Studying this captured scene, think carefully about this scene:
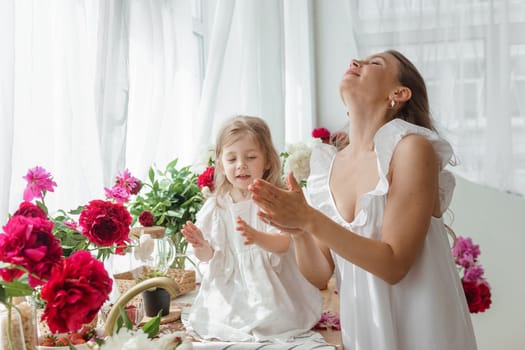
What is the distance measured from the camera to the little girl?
4.77 ft

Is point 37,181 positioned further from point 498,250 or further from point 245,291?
point 498,250

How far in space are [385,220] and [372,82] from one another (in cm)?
37

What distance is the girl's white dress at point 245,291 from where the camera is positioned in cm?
144

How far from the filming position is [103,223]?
4.00 feet

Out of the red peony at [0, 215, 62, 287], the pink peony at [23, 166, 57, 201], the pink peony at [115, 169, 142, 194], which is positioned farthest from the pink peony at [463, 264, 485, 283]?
the red peony at [0, 215, 62, 287]

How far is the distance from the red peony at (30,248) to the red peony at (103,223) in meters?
0.34

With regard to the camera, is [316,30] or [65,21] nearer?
[65,21]

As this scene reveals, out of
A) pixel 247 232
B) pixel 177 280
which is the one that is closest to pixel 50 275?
pixel 247 232

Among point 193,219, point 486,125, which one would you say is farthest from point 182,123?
point 486,125

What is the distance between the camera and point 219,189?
5.65 ft

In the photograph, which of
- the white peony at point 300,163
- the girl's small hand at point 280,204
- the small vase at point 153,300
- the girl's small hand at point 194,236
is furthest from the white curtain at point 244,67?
the girl's small hand at point 280,204

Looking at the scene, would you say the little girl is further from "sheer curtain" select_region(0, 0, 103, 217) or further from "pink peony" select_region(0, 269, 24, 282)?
"pink peony" select_region(0, 269, 24, 282)

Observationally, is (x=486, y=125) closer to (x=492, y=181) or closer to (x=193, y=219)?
(x=492, y=181)

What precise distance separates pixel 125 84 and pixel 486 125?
78.2 inches
